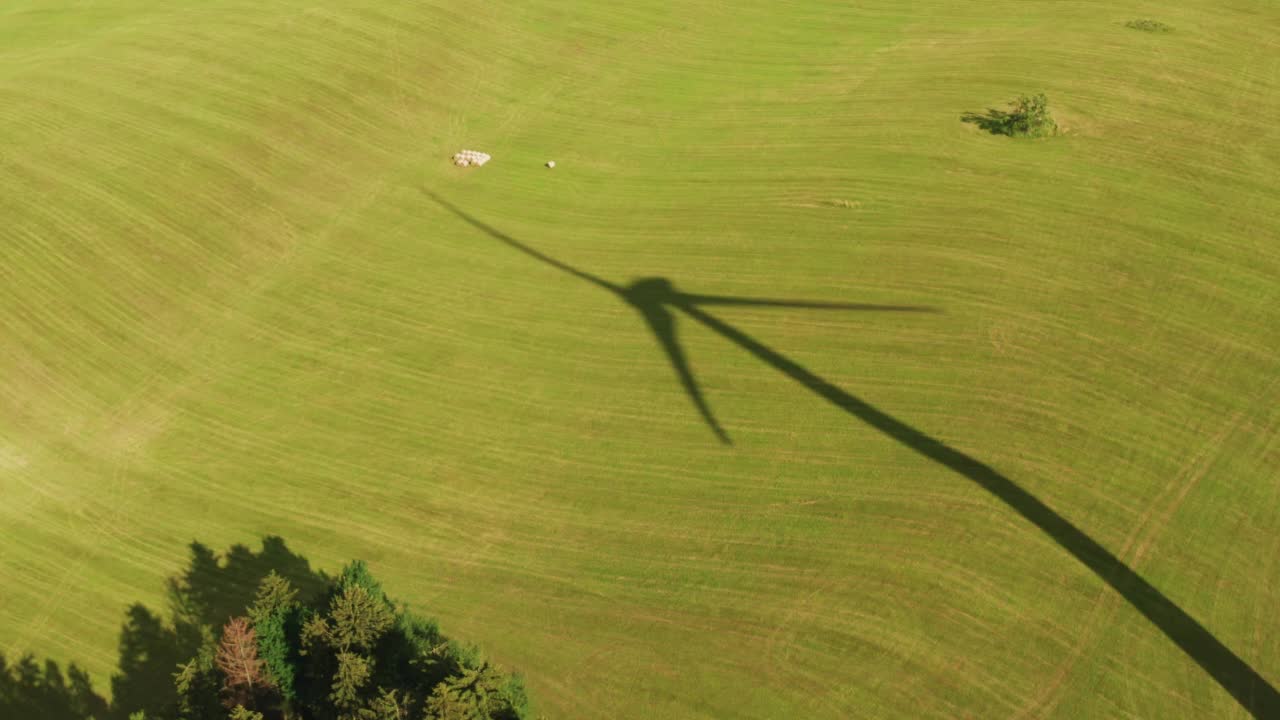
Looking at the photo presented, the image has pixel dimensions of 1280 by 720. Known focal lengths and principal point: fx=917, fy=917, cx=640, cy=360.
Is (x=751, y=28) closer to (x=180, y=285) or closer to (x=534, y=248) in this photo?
(x=534, y=248)

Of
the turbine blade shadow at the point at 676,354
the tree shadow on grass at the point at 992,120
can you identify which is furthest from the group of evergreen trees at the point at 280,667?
the tree shadow on grass at the point at 992,120

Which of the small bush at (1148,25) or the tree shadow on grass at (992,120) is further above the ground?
the small bush at (1148,25)

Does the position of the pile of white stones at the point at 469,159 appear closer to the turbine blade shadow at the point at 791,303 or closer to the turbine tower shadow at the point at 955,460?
the turbine tower shadow at the point at 955,460

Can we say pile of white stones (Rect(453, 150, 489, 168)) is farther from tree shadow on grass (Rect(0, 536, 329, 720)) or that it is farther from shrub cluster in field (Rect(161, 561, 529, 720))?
shrub cluster in field (Rect(161, 561, 529, 720))

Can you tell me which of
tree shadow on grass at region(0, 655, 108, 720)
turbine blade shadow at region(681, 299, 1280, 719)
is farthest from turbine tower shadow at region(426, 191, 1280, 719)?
tree shadow on grass at region(0, 655, 108, 720)

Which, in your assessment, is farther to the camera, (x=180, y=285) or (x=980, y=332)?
(x=180, y=285)

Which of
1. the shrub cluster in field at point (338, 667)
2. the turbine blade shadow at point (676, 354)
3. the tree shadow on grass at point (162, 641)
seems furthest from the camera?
the turbine blade shadow at point (676, 354)

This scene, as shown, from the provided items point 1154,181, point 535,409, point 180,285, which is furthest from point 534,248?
point 1154,181
